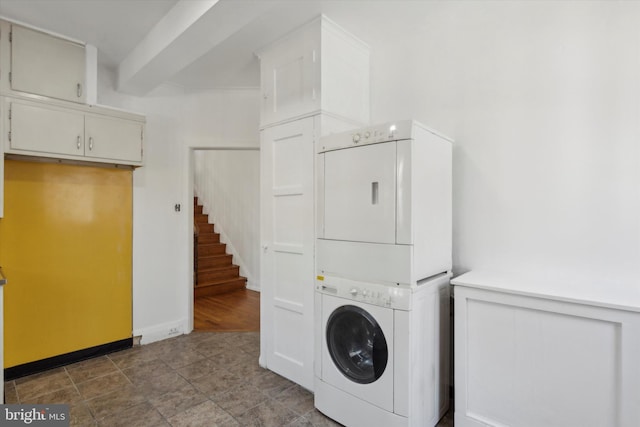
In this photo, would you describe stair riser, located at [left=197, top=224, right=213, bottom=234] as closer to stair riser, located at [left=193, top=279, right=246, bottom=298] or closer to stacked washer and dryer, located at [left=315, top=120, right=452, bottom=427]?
stair riser, located at [left=193, top=279, right=246, bottom=298]

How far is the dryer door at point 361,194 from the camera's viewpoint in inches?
73.3

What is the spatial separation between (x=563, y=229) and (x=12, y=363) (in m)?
4.13

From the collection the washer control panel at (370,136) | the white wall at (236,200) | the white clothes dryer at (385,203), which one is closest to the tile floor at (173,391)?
the white clothes dryer at (385,203)

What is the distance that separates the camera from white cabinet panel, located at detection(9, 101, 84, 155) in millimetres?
2438

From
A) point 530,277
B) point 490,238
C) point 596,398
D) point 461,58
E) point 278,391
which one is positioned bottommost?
point 278,391

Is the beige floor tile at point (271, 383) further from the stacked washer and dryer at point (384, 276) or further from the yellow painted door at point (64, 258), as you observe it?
the yellow painted door at point (64, 258)

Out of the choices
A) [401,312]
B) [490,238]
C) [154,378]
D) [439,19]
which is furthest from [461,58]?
[154,378]

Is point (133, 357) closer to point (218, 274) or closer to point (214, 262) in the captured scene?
point (218, 274)

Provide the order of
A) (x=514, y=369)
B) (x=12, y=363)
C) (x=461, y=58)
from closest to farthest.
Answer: (x=514, y=369) < (x=461, y=58) < (x=12, y=363)

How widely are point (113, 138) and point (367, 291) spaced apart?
260cm

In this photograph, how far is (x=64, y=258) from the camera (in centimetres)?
292

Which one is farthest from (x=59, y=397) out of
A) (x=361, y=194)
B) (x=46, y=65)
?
(x=361, y=194)

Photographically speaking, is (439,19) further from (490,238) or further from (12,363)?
(12,363)

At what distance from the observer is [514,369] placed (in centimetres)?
175
